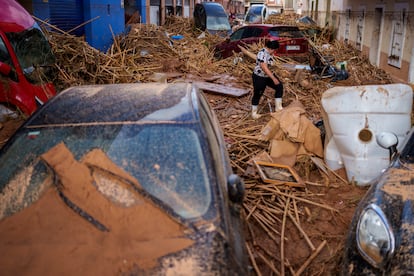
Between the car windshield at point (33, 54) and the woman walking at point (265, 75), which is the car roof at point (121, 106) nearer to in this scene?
the car windshield at point (33, 54)

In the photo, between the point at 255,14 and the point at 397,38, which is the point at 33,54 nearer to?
the point at 397,38

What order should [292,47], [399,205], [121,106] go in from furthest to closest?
[292,47] → [121,106] → [399,205]

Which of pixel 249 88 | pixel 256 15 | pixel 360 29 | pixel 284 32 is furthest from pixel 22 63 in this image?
pixel 256 15

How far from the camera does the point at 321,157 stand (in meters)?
6.24

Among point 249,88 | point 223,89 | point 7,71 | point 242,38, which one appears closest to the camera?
point 7,71

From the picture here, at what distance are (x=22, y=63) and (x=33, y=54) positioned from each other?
455 millimetres

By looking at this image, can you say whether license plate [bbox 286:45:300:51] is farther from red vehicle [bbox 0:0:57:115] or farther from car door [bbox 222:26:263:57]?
red vehicle [bbox 0:0:57:115]

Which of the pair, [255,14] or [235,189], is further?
[255,14]

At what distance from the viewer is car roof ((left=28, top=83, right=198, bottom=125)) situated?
3.25 meters

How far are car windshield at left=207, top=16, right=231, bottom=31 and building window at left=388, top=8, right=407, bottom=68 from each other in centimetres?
1083

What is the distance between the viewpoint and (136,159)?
2.95 m

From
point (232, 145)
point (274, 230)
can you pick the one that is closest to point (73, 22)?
point (232, 145)

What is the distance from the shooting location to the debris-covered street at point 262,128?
171 inches

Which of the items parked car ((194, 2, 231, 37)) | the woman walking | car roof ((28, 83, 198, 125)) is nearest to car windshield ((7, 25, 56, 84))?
car roof ((28, 83, 198, 125))
